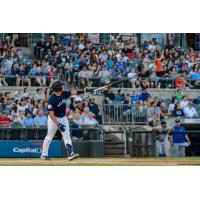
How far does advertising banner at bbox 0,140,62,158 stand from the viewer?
22.2 metres

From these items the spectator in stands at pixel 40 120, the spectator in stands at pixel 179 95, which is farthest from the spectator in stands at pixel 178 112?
the spectator in stands at pixel 40 120

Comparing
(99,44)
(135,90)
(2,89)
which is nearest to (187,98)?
(135,90)

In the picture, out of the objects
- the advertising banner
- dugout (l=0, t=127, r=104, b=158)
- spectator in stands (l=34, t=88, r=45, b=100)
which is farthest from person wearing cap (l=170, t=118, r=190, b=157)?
spectator in stands (l=34, t=88, r=45, b=100)

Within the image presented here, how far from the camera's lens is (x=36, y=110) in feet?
77.8

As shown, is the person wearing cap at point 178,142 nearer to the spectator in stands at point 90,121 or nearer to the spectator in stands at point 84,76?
the spectator in stands at point 90,121

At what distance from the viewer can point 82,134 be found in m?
23.2

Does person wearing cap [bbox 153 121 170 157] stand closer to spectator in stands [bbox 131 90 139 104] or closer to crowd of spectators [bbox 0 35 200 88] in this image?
spectator in stands [bbox 131 90 139 104]

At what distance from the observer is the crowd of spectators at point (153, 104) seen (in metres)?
25.5

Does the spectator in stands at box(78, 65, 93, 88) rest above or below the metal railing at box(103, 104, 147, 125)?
above

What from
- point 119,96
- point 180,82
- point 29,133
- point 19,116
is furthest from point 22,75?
point 180,82

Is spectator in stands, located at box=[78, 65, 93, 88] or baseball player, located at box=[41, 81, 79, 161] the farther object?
spectator in stands, located at box=[78, 65, 93, 88]

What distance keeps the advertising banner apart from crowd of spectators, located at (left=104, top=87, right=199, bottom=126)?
4.08 metres

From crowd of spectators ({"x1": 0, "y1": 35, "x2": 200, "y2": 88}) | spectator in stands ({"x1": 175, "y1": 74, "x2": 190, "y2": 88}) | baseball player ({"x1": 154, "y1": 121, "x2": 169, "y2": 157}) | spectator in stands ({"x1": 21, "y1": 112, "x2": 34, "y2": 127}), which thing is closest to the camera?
spectator in stands ({"x1": 21, "y1": 112, "x2": 34, "y2": 127})

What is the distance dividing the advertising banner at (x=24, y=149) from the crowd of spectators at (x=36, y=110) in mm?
869
